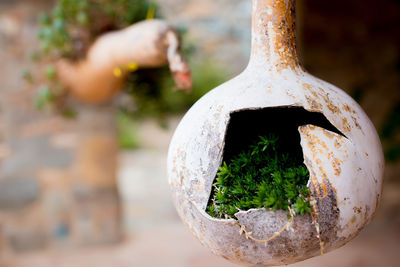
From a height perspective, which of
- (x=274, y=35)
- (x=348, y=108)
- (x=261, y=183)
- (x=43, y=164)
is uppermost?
(x=274, y=35)

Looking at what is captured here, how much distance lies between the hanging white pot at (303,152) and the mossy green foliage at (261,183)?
0.02 meters

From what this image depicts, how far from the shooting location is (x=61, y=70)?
105 inches

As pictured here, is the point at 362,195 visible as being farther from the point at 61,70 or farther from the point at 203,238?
the point at 61,70

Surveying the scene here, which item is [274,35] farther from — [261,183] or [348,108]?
[261,183]

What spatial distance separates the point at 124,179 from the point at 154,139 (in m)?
2.02

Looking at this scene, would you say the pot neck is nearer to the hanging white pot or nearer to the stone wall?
the hanging white pot

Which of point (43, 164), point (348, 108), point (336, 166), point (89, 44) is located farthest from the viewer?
point (43, 164)

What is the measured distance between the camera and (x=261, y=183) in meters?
1.02

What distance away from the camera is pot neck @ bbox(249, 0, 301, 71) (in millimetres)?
1129

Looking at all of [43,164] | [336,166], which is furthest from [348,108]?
[43,164]

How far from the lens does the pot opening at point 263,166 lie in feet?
3.17

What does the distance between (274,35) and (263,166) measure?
0.34 metres

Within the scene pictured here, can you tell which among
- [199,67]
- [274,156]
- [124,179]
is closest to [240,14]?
[199,67]

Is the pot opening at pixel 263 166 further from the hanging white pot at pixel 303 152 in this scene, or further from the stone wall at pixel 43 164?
the stone wall at pixel 43 164
